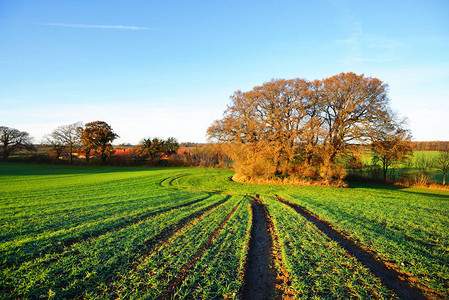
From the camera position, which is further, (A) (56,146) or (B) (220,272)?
(A) (56,146)

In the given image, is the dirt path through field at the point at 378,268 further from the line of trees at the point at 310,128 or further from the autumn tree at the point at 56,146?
the autumn tree at the point at 56,146

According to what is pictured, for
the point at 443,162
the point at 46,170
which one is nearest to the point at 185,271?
the point at 443,162

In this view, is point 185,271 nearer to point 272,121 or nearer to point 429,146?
point 272,121

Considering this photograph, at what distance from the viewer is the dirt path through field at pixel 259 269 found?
13.2 feet

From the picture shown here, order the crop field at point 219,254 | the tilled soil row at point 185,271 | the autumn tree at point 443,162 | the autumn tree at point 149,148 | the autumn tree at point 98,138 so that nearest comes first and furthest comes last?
the tilled soil row at point 185,271 < the crop field at point 219,254 < the autumn tree at point 443,162 < the autumn tree at point 98,138 < the autumn tree at point 149,148

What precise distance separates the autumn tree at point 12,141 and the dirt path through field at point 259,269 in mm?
70321

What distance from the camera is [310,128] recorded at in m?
20.9

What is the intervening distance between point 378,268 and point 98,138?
5418 cm

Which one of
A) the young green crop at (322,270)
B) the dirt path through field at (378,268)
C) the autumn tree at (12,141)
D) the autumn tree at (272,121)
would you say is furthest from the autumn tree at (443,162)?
the autumn tree at (12,141)

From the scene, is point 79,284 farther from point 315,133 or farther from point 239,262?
point 315,133

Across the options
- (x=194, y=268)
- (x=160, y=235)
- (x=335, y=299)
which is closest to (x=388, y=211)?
(x=335, y=299)

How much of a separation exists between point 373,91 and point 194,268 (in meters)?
26.6

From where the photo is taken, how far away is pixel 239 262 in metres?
5.16

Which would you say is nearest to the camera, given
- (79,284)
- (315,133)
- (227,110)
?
(79,284)
